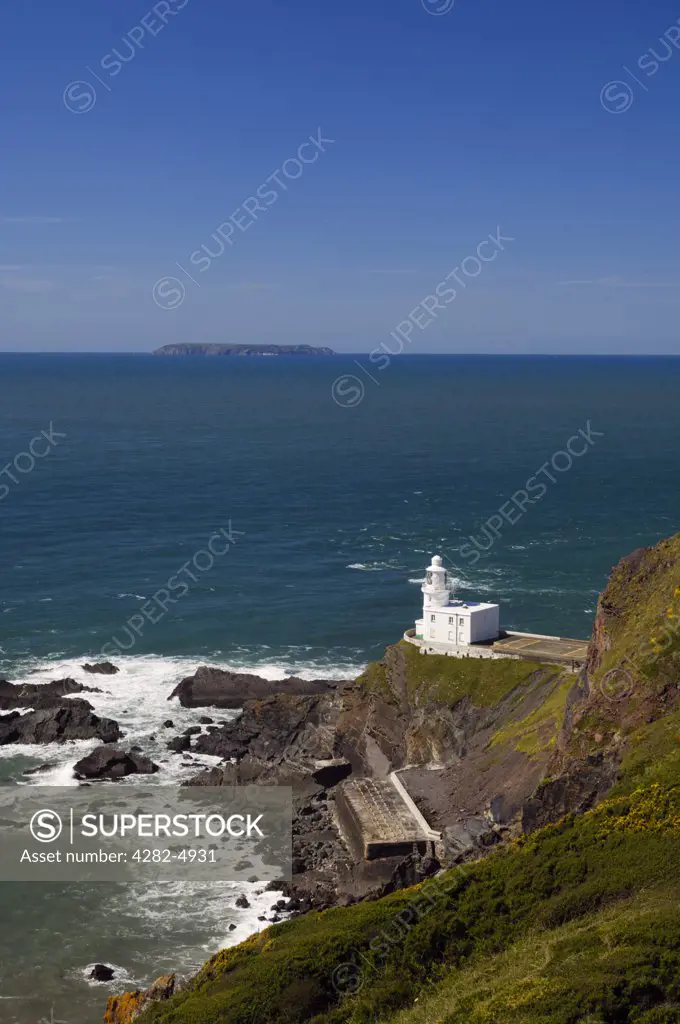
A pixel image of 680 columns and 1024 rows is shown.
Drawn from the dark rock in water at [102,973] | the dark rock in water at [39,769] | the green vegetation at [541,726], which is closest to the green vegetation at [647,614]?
the green vegetation at [541,726]

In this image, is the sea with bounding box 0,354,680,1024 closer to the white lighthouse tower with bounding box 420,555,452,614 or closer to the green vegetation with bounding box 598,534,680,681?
the white lighthouse tower with bounding box 420,555,452,614

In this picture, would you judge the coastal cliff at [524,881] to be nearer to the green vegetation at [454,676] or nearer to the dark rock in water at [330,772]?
A: the dark rock in water at [330,772]

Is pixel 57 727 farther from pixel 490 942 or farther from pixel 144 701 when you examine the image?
pixel 490 942

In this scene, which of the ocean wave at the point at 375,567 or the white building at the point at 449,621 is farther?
the ocean wave at the point at 375,567

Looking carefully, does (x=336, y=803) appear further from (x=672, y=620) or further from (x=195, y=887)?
(x=672, y=620)

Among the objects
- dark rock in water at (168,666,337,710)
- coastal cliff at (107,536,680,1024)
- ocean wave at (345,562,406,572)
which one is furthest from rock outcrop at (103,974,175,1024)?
ocean wave at (345,562,406,572)
